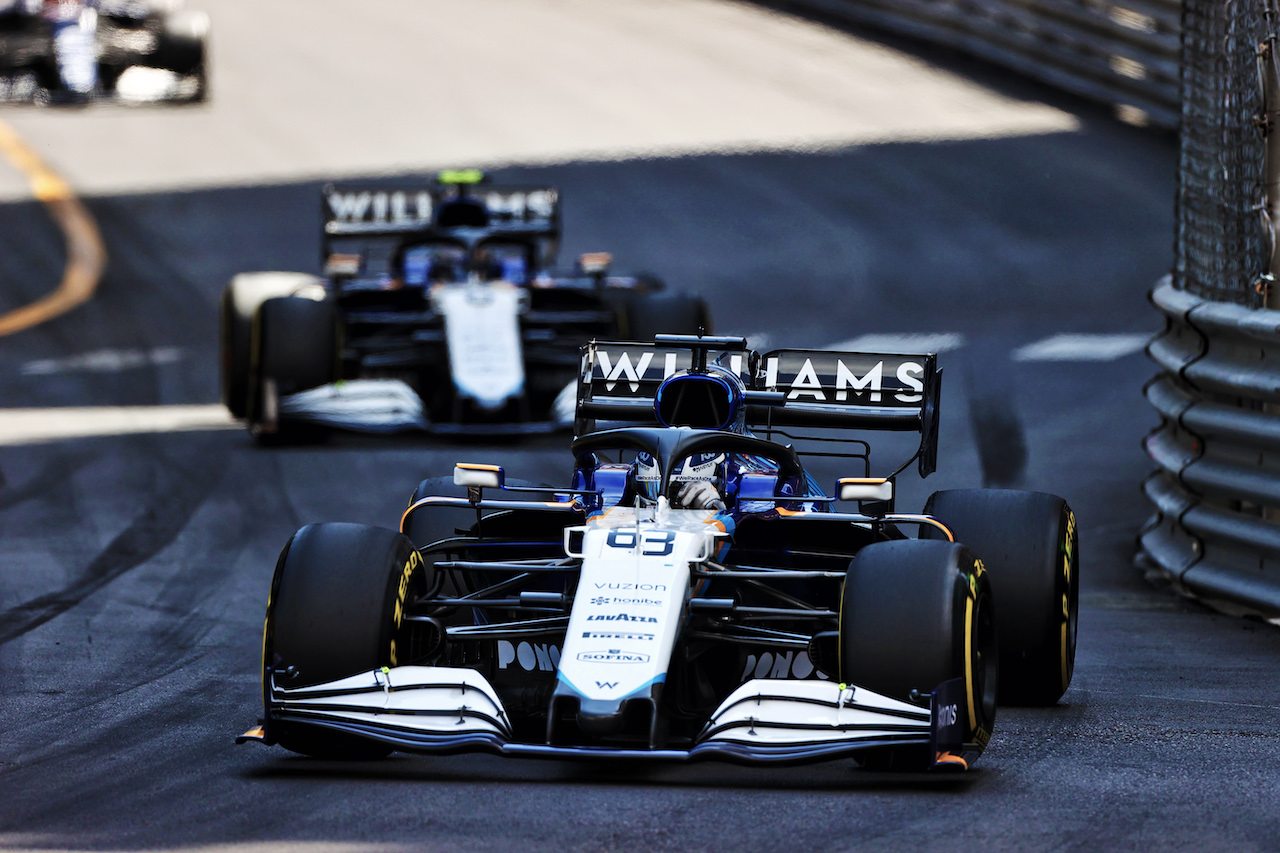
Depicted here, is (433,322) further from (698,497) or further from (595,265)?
(698,497)

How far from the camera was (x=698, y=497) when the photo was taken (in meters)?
7.93

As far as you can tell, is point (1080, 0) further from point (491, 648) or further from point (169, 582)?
point (491, 648)

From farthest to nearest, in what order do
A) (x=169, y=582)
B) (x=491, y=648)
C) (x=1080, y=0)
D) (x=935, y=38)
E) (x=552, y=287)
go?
(x=935, y=38), (x=1080, y=0), (x=552, y=287), (x=169, y=582), (x=491, y=648)

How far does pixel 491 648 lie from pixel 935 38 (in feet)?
73.0

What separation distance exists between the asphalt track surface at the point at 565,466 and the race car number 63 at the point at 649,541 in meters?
0.79

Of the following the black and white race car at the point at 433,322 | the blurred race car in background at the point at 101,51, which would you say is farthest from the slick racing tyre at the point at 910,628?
the blurred race car in background at the point at 101,51

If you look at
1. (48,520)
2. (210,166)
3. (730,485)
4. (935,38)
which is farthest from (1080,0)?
(730,485)

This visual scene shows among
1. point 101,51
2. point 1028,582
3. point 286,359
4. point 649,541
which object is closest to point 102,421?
point 286,359

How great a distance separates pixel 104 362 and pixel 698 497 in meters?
11.9

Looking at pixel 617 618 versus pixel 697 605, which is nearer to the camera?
pixel 617 618

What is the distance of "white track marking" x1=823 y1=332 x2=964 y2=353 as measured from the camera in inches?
725

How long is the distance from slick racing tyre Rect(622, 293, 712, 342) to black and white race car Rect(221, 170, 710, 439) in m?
0.01

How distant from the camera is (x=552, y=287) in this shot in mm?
16312

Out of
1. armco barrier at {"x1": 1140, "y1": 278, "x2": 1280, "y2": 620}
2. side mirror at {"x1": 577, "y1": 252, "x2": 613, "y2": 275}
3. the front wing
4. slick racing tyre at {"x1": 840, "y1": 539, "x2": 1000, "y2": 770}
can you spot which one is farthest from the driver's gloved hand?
side mirror at {"x1": 577, "y1": 252, "x2": 613, "y2": 275}
